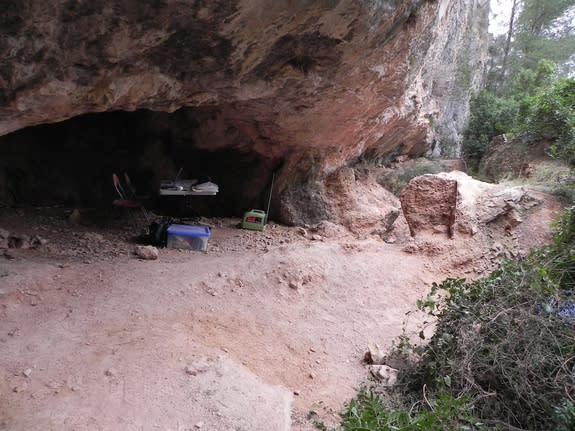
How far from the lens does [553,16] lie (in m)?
14.5

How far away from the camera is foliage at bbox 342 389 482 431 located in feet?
7.01

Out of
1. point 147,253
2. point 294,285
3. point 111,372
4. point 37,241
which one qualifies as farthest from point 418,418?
point 37,241

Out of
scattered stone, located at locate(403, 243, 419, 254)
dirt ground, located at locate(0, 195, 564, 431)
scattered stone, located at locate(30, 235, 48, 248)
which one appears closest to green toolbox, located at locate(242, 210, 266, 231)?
dirt ground, located at locate(0, 195, 564, 431)

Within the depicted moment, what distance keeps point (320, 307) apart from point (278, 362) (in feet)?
4.06

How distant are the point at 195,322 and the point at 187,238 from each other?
5.80 feet

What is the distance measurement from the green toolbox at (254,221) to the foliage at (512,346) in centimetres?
382

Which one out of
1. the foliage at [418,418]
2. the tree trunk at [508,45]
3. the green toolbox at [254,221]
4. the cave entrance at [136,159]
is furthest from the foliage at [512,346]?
the tree trunk at [508,45]

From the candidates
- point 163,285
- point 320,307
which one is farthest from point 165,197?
point 320,307

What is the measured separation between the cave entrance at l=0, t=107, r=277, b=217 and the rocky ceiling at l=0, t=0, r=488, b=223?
44 millimetres

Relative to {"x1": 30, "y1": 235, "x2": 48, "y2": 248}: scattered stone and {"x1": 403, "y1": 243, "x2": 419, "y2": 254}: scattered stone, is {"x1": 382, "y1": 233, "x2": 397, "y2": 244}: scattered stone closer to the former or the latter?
{"x1": 403, "y1": 243, "x2": 419, "y2": 254}: scattered stone

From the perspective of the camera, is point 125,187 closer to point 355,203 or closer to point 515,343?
point 355,203

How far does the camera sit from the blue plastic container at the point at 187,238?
16.6 ft

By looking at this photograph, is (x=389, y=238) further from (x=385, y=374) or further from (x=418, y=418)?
(x=418, y=418)

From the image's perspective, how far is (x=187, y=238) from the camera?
5.10 m
